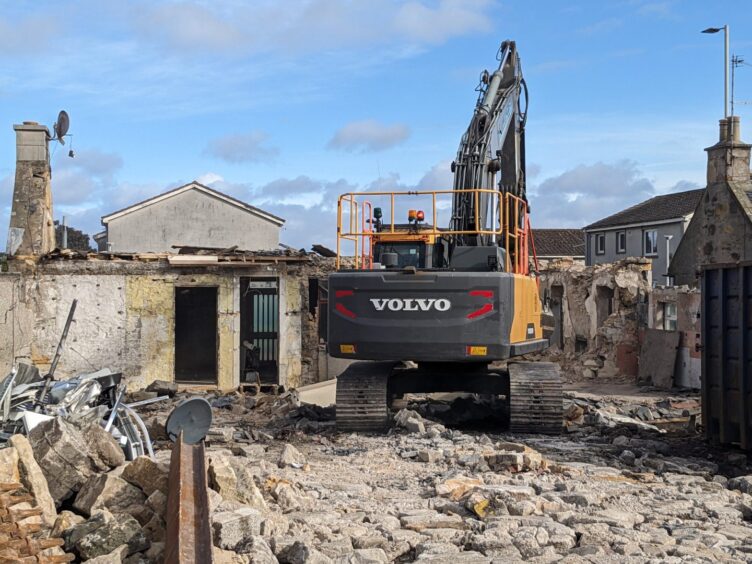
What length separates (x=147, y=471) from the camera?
7.40 metres

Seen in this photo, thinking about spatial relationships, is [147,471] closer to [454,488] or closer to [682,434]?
[454,488]

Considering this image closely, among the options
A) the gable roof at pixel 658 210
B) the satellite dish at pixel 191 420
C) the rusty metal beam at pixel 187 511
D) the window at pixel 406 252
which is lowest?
the rusty metal beam at pixel 187 511

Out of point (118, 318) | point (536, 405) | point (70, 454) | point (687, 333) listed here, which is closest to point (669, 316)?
point (687, 333)

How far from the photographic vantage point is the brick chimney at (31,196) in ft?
64.3

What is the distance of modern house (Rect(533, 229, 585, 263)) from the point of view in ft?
177

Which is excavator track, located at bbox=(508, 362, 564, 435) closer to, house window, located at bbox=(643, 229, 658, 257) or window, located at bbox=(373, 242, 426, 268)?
window, located at bbox=(373, 242, 426, 268)

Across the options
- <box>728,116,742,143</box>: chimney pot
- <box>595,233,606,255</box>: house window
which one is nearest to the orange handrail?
<box>728,116,742,143</box>: chimney pot

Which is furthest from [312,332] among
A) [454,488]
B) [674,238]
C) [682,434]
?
[674,238]

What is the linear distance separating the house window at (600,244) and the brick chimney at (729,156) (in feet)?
58.1

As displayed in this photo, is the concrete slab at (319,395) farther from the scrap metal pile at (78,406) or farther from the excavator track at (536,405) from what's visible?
the scrap metal pile at (78,406)

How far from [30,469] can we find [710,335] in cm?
793

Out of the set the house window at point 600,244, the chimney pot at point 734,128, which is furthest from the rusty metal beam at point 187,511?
the house window at point 600,244

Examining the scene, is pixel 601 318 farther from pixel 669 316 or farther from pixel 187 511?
pixel 187 511

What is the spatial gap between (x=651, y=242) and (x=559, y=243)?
11993 millimetres
